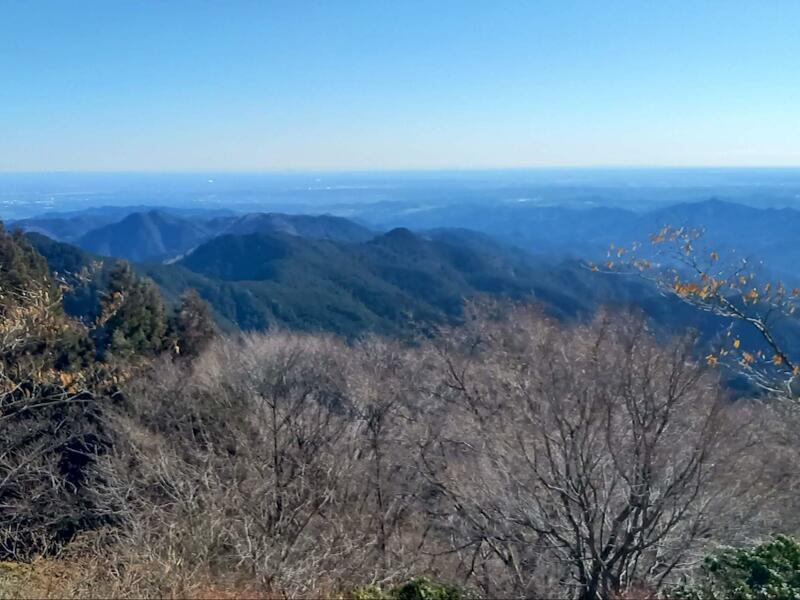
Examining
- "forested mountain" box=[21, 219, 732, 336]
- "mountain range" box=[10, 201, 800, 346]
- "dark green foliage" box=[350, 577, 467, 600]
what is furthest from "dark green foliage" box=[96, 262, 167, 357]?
"dark green foliage" box=[350, 577, 467, 600]

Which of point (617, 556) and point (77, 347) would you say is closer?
point (617, 556)

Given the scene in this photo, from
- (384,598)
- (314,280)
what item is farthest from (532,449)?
(314,280)

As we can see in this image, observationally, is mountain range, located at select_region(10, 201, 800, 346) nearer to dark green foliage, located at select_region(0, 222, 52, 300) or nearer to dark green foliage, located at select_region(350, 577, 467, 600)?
dark green foliage, located at select_region(0, 222, 52, 300)

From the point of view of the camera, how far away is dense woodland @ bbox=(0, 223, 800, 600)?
25.0 feet

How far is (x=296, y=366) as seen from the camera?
51.1ft

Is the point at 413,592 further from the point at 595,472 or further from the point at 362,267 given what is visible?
the point at 362,267

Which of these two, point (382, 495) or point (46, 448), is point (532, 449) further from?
point (46, 448)

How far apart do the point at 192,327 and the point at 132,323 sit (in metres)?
2.20

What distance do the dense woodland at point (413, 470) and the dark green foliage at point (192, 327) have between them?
2.76 meters

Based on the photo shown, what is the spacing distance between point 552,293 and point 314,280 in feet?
69.2

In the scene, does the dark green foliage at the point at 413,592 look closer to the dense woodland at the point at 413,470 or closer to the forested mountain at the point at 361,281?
the dense woodland at the point at 413,470

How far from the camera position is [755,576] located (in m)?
6.86

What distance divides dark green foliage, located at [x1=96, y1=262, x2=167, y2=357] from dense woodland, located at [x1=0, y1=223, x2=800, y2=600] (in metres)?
0.60

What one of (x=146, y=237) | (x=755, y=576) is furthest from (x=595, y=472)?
(x=146, y=237)
